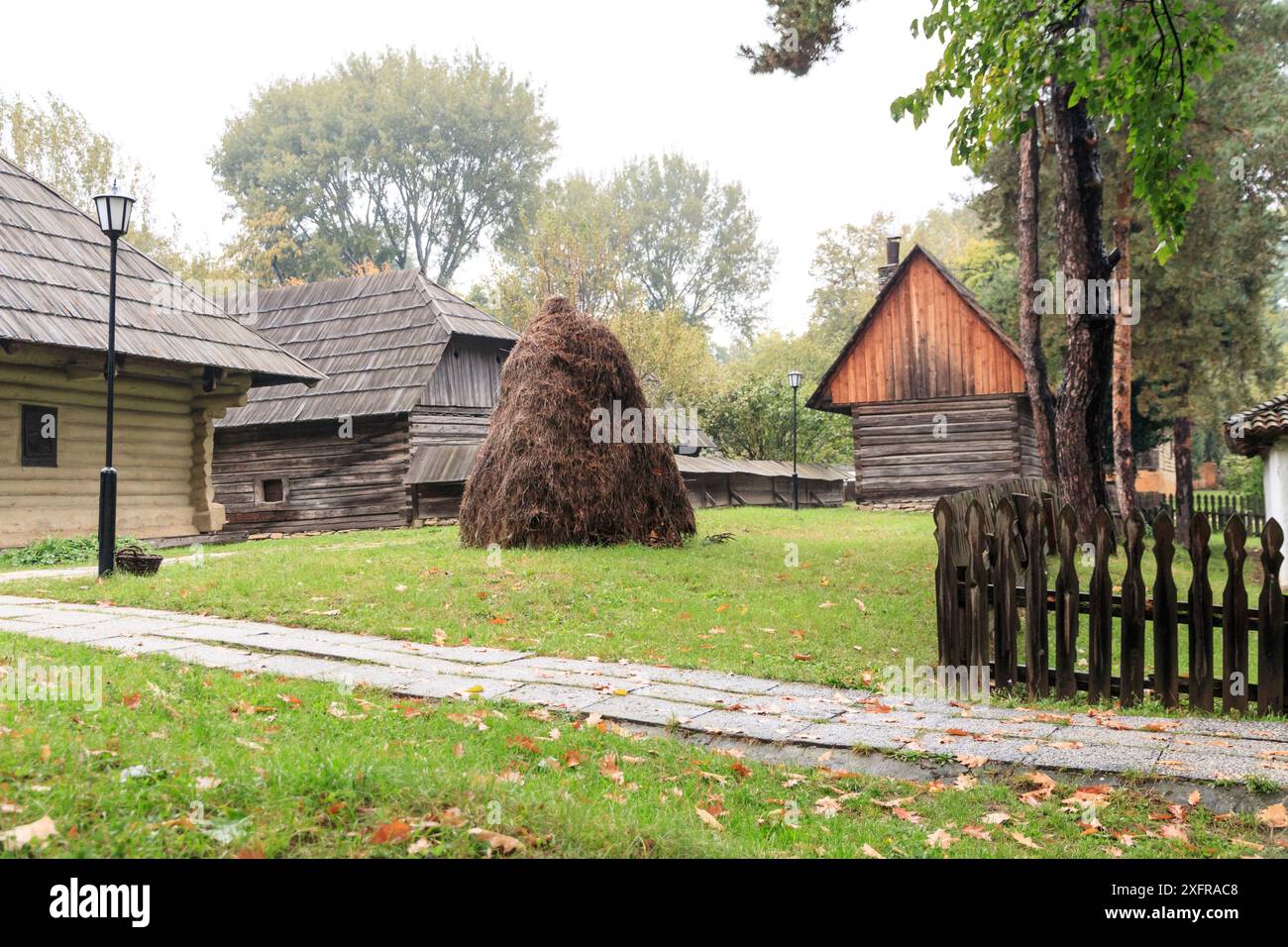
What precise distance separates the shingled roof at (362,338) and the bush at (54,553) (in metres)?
9.62

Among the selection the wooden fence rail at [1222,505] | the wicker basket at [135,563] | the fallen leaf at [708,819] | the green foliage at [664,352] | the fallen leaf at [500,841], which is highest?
the green foliage at [664,352]

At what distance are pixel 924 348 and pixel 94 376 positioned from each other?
68.1 ft

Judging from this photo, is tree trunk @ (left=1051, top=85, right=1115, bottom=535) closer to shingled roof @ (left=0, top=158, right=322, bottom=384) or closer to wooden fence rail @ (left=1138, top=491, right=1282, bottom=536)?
shingled roof @ (left=0, top=158, right=322, bottom=384)

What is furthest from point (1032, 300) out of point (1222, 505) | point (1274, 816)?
point (1222, 505)

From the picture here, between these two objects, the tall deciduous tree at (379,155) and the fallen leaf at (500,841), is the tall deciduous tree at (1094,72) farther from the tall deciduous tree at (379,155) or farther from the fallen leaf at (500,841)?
the tall deciduous tree at (379,155)

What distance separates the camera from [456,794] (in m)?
3.51

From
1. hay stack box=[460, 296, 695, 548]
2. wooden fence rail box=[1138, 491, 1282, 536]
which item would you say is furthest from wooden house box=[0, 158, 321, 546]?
wooden fence rail box=[1138, 491, 1282, 536]

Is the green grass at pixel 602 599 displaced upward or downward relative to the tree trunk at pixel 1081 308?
downward

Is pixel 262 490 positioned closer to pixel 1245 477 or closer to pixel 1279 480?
pixel 1279 480

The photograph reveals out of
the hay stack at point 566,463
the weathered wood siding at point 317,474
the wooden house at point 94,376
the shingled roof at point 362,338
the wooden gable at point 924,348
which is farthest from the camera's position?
the wooden gable at point 924,348

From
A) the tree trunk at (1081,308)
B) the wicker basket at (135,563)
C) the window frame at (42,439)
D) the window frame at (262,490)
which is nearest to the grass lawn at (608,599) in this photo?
the wicker basket at (135,563)

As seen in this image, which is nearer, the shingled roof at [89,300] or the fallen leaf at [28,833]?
the fallen leaf at [28,833]

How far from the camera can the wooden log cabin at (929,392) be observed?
27000 millimetres

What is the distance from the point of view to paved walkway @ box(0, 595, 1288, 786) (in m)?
4.86
